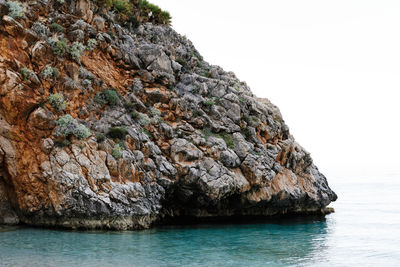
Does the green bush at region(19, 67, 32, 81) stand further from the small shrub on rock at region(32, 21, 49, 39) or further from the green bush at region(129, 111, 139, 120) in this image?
the green bush at region(129, 111, 139, 120)

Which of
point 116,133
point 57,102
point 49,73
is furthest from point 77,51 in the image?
point 116,133

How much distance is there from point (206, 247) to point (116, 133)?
9766 millimetres

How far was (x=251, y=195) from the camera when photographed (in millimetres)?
29438

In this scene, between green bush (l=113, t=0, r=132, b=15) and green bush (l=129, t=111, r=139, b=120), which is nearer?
green bush (l=129, t=111, r=139, b=120)

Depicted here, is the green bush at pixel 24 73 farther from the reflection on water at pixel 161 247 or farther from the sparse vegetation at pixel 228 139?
the sparse vegetation at pixel 228 139

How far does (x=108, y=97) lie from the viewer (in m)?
26.0

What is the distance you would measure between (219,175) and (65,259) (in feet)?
44.3

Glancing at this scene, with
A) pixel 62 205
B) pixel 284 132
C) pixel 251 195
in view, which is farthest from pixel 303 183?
pixel 62 205

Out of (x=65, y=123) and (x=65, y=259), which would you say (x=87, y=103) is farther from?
(x=65, y=259)

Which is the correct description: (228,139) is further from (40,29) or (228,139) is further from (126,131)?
(40,29)

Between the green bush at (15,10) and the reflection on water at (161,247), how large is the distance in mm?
13345

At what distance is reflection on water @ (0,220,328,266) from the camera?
1580 cm

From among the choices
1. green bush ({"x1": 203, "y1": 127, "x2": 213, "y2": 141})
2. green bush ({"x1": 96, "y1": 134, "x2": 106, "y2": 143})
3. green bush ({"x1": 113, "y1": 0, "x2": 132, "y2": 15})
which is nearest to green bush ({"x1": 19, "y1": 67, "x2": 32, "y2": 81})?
green bush ({"x1": 96, "y1": 134, "x2": 106, "y2": 143})

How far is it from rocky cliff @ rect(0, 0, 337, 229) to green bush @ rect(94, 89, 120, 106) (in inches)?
3.0
